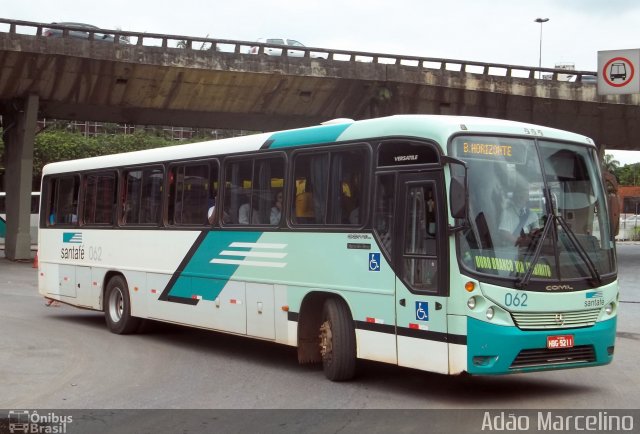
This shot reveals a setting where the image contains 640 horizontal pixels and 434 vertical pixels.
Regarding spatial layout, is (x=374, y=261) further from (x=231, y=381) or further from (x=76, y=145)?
(x=76, y=145)

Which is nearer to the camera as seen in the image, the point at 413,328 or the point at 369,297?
the point at 413,328

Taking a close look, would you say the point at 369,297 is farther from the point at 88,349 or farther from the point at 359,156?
the point at 88,349


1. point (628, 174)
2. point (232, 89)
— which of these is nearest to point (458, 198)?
point (232, 89)

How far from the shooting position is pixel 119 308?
14.9 meters

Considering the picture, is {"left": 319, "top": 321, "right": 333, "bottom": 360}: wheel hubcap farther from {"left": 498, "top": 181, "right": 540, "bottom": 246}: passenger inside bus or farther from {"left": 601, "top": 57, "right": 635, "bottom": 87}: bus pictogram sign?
{"left": 601, "top": 57, "right": 635, "bottom": 87}: bus pictogram sign

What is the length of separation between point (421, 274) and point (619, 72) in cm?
1107

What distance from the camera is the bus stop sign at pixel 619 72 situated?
1808 centimetres

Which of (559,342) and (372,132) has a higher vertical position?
(372,132)

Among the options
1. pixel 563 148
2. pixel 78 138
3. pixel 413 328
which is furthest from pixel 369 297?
pixel 78 138

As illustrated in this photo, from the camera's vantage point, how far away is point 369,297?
9617mm

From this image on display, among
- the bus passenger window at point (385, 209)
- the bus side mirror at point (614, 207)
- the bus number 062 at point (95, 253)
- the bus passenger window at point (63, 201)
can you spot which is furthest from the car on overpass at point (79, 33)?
the bus side mirror at point (614, 207)

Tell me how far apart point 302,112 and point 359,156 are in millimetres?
28308

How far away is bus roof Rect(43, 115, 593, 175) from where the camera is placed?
29.8 ft

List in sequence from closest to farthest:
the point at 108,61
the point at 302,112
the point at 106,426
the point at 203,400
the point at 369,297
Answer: the point at 106,426 → the point at 203,400 → the point at 369,297 → the point at 108,61 → the point at 302,112
